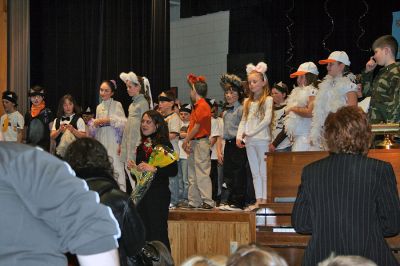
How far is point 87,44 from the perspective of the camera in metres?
10.6

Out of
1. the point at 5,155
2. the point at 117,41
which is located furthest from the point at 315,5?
the point at 5,155

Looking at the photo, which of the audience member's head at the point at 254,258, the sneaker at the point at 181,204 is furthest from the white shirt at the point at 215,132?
the audience member's head at the point at 254,258

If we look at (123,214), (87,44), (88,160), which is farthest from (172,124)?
(123,214)

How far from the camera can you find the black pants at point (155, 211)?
222 inches

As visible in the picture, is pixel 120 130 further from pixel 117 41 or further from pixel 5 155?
pixel 5 155

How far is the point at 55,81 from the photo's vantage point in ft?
35.7

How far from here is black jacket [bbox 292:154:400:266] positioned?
2979 mm

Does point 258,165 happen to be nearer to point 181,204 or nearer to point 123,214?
point 181,204

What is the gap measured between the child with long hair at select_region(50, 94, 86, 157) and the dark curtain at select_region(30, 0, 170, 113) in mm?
1688

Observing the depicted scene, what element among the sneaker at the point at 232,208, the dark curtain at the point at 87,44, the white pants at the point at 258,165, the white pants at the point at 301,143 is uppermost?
the dark curtain at the point at 87,44

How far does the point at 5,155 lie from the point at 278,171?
3.92 meters

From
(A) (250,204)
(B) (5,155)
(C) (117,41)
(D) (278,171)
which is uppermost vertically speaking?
(C) (117,41)

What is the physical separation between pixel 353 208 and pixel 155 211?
2865 mm

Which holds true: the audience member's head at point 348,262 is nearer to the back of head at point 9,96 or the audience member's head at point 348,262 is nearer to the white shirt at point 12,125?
the white shirt at point 12,125
